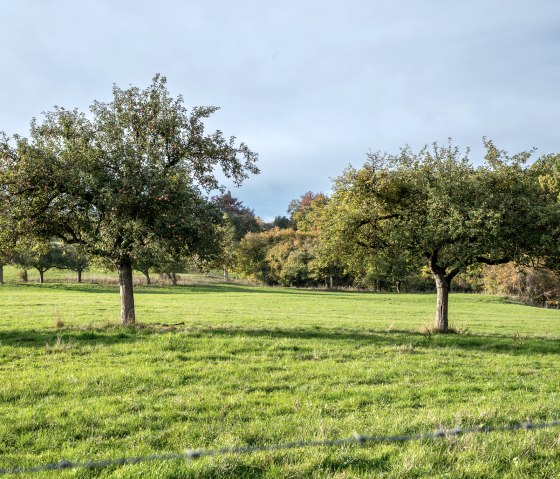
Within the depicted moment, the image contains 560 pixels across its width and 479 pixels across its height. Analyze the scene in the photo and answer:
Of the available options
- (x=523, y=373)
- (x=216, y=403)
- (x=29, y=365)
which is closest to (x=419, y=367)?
(x=523, y=373)

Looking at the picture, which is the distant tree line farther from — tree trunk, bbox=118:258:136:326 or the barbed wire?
the barbed wire

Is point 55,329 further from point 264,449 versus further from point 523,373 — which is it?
point 523,373

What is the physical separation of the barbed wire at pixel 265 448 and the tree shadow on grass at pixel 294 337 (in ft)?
28.3

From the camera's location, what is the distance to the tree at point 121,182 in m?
16.5

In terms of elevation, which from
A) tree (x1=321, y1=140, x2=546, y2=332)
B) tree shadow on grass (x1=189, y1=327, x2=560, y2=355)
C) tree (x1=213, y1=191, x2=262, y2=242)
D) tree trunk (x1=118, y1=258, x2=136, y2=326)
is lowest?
tree shadow on grass (x1=189, y1=327, x2=560, y2=355)

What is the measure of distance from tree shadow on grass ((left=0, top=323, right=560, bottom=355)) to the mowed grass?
18 cm

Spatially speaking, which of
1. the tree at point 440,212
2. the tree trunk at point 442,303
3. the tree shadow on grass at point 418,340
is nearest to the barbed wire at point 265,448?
the tree shadow on grass at point 418,340

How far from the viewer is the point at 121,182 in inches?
658

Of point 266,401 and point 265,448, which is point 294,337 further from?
point 265,448

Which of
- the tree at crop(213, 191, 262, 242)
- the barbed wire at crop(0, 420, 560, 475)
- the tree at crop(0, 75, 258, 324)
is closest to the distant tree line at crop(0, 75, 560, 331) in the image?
the tree at crop(0, 75, 258, 324)

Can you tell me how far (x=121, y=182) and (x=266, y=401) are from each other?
11.3 metres

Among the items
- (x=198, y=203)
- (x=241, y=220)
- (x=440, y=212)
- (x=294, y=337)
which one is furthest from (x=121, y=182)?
(x=241, y=220)

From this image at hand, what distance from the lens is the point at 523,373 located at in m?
12.3

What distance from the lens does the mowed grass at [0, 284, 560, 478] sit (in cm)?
567
